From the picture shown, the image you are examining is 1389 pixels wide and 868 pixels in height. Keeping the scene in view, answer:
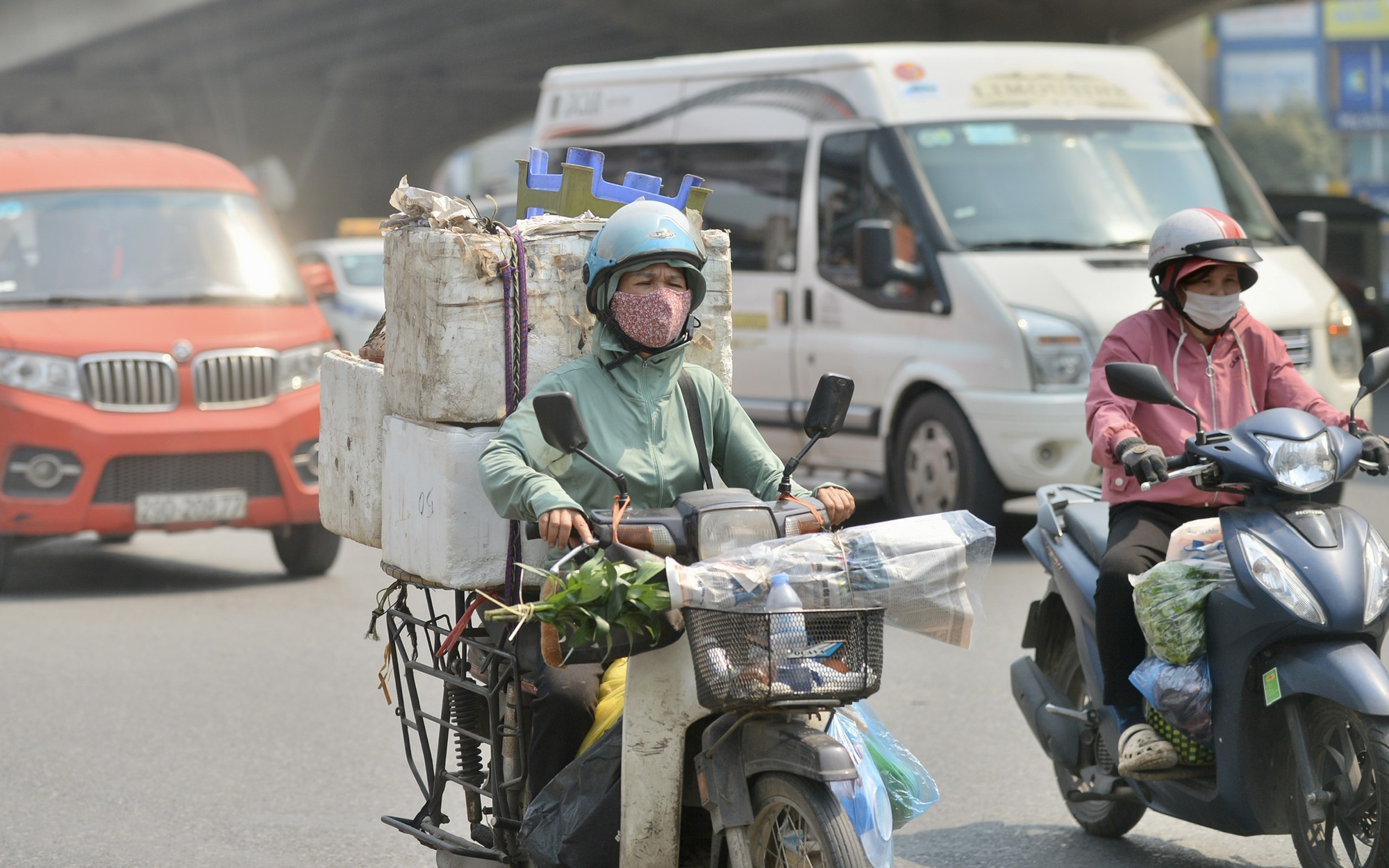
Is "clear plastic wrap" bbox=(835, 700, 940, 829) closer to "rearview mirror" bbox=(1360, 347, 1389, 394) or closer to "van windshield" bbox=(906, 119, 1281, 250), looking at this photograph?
"rearview mirror" bbox=(1360, 347, 1389, 394)

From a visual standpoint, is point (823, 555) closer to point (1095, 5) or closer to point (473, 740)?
point (473, 740)

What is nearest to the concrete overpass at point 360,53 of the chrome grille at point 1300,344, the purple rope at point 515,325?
the chrome grille at point 1300,344

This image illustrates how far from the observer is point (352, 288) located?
22453mm

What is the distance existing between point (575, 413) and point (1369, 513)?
9158 millimetres

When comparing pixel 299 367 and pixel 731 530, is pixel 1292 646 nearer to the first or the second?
pixel 731 530

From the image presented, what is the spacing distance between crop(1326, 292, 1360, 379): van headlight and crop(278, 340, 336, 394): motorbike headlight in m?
5.59

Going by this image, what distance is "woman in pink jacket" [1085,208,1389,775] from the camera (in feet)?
15.8

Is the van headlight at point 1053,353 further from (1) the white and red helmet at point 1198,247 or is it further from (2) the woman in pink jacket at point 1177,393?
(1) the white and red helmet at point 1198,247

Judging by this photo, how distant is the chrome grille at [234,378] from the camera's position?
9664mm

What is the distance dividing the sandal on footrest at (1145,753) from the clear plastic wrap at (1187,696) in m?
0.06

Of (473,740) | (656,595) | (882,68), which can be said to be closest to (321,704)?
(473,740)

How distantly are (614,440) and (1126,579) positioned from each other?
148 centimetres

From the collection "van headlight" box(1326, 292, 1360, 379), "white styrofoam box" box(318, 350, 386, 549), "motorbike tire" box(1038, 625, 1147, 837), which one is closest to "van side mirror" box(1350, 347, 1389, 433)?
"motorbike tire" box(1038, 625, 1147, 837)

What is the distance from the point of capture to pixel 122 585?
32.7ft
